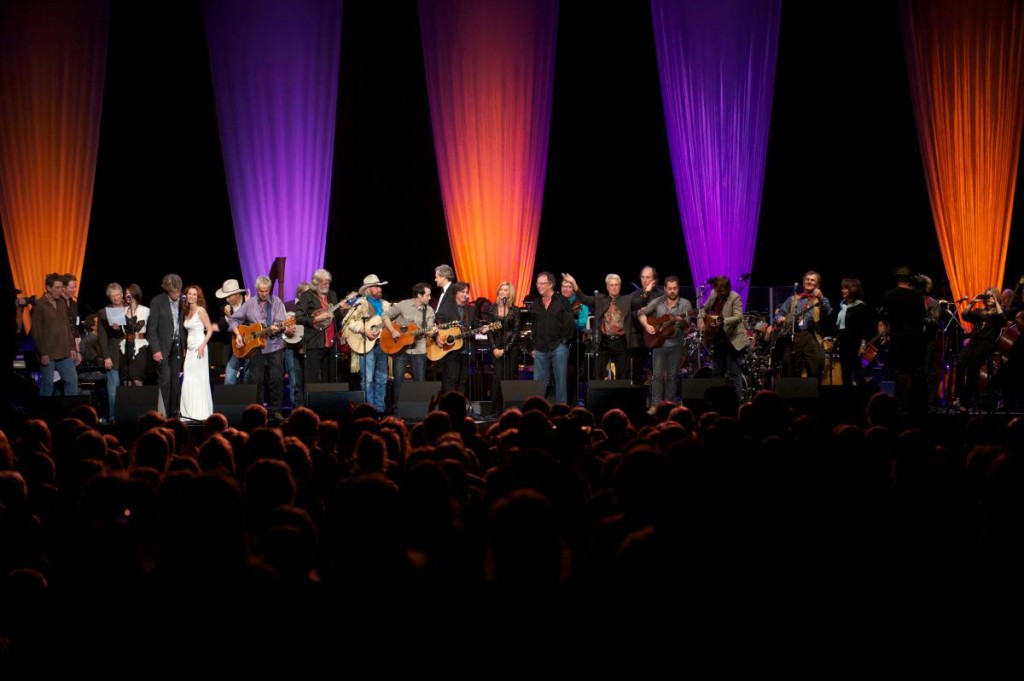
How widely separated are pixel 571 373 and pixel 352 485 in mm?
10330

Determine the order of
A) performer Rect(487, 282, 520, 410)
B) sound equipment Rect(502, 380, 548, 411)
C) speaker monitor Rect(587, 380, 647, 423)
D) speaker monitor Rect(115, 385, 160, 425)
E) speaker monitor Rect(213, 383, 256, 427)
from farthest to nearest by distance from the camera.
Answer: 1. performer Rect(487, 282, 520, 410)
2. sound equipment Rect(502, 380, 548, 411)
3. speaker monitor Rect(213, 383, 256, 427)
4. speaker monitor Rect(115, 385, 160, 425)
5. speaker monitor Rect(587, 380, 647, 423)

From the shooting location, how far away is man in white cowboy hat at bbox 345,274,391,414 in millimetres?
12773

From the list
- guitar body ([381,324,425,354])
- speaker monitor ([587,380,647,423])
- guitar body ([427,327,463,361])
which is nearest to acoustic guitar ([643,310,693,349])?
speaker monitor ([587,380,647,423])

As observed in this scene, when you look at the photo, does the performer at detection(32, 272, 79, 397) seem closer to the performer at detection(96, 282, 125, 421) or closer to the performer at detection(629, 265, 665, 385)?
the performer at detection(96, 282, 125, 421)

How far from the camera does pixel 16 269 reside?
14.0 metres

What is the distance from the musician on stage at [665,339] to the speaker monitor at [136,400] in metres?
5.78

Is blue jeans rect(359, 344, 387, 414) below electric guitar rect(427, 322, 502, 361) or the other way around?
below

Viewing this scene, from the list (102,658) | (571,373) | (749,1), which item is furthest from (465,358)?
(102,658)

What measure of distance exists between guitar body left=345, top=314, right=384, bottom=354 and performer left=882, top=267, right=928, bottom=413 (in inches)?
244

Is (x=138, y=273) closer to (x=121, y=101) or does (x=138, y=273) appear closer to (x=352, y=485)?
(x=121, y=101)

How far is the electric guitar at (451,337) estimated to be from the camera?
12719mm

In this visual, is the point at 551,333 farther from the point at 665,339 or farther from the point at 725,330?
the point at 725,330

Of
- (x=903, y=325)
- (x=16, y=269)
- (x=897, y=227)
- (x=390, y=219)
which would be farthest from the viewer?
(x=390, y=219)

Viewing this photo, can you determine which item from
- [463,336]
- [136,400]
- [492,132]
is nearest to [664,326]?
[463,336]
